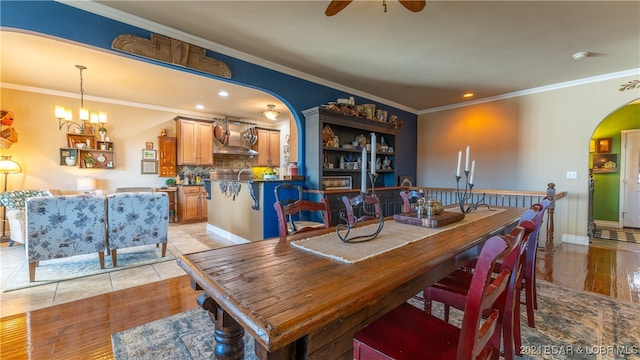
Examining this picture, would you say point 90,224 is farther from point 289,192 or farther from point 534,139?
point 534,139

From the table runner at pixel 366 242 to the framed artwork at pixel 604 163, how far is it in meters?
6.40

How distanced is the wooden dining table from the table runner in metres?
0.04

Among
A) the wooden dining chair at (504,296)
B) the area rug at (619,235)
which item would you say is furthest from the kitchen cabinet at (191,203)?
the area rug at (619,235)

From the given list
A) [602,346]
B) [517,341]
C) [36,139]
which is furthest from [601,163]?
[36,139]

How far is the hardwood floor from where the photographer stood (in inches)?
68.1

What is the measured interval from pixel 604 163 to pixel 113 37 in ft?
28.8

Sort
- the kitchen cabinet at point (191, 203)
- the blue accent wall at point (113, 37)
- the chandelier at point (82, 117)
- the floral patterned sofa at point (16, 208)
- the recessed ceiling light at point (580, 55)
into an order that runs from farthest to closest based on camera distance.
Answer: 1. the kitchen cabinet at point (191, 203)
2. the chandelier at point (82, 117)
3. the floral patterned sofa at point (16, 208)
4. the recessed ceiling light at point (580, 55)
5. the blue accent wall at point (113, 37)

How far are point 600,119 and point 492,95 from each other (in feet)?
5.18

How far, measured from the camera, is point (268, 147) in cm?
766

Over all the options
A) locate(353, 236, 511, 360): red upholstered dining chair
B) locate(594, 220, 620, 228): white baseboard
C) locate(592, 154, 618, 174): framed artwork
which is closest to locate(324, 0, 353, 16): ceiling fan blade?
locate(353, 236, 511, 360): red upholstered dining chair

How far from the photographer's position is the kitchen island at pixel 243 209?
12.2 ft

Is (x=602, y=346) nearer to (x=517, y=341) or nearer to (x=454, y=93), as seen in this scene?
(x=517, y=341)

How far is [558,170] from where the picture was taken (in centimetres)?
449

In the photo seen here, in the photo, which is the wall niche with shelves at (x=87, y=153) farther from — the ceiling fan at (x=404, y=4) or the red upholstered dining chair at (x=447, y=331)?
the red upholstered dining chair at (x=447, y=331)
